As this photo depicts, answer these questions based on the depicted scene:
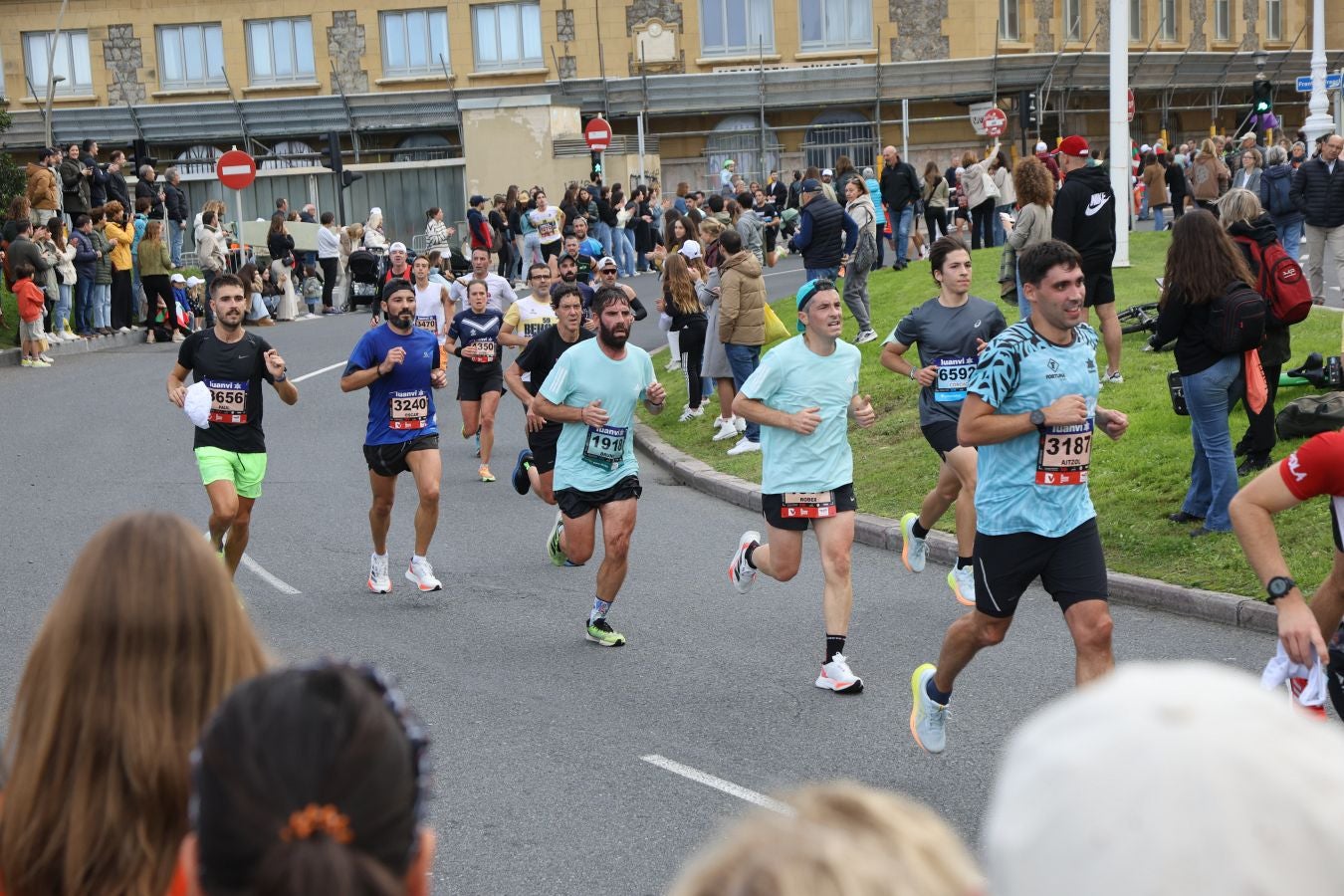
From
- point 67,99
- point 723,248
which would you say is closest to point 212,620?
point 723,248

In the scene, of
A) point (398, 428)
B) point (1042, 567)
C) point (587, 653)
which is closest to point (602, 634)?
point (587, 653)

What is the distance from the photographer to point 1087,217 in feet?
46.1

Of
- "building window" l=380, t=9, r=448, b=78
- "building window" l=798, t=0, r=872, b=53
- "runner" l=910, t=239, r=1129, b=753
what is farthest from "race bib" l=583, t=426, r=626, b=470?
"building window" l=380, t=9, r=448, b=78

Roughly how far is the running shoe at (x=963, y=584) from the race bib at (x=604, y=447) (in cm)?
207

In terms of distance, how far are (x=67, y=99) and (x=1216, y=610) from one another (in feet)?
162

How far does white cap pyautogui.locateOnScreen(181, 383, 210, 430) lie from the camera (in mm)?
9344

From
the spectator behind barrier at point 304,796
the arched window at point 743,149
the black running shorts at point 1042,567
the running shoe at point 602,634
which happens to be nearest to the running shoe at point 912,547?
the running shoe at point 602,634

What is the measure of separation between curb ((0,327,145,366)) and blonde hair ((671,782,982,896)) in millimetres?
22825

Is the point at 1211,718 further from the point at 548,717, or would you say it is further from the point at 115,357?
the point at 115,357

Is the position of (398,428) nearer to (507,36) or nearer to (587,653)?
(587,653)

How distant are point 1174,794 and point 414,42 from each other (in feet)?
170

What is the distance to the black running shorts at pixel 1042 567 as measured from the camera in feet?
20.4

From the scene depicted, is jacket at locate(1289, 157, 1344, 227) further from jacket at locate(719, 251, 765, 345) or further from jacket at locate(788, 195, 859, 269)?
jacket at locate(719, 251, 765, 345)

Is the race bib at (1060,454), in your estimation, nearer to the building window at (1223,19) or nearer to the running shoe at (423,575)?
Result: the running shoe at (423,575)
